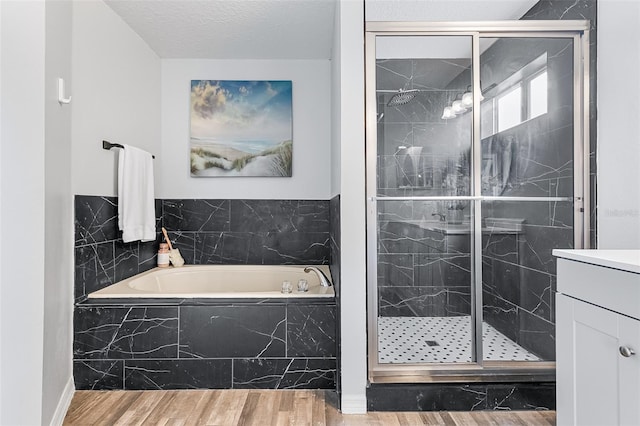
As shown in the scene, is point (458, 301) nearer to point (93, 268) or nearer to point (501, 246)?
point (501, 246)

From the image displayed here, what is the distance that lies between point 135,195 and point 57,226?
29.9 inches

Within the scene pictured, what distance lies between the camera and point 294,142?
348cm

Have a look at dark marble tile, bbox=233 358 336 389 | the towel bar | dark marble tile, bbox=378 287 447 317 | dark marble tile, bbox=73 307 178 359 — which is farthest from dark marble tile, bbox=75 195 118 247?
dark marble tile, bbox=378 287 447 317

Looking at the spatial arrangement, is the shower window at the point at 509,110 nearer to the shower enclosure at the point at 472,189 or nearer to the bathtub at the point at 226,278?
the shower enclosure at the point at 472,189

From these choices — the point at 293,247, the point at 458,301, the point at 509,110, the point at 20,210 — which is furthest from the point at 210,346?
the point at 509,110

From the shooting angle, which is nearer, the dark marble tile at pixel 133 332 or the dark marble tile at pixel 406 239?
the dark marble tile at pixel 406 239

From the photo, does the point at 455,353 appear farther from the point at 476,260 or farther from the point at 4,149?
the point at 4,149

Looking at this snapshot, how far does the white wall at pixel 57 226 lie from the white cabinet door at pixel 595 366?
85.0 inches

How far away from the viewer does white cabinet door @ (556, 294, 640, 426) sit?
1112mm

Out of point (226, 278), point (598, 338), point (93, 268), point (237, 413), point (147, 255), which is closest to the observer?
point (598, 338)

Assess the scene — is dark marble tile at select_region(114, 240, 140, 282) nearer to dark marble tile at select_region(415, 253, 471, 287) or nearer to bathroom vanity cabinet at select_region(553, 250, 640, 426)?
dark marble tile at select_region(415, 253, 471, 287)

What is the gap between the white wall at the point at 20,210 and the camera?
0.58 metres

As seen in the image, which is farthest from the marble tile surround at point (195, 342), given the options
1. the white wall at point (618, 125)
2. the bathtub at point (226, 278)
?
the white wall at point (618, 125)

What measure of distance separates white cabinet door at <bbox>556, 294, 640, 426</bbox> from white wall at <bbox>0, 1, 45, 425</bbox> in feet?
4.63
